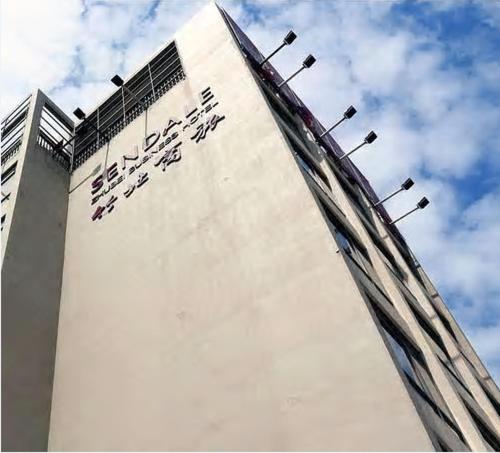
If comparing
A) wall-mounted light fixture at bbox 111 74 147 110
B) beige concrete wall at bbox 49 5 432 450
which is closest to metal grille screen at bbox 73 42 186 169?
wall-mounted light fixture at bbox 111 74 147 110

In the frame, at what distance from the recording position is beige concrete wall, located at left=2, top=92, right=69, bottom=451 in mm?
11508

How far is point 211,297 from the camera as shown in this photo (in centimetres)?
1119

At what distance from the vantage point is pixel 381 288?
41.5 feet

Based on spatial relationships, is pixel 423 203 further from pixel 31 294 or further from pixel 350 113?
pixel 31 294

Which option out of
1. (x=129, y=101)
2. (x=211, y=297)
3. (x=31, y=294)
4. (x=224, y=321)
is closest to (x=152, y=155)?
(x=129, y=101)

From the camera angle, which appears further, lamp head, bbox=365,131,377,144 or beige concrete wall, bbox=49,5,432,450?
lamp head, bbox=365,131,377,144

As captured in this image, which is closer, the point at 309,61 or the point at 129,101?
the point at 309,61

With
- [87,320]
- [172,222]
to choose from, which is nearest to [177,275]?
[172,222]

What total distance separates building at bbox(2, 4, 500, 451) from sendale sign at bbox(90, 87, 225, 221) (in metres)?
0.07

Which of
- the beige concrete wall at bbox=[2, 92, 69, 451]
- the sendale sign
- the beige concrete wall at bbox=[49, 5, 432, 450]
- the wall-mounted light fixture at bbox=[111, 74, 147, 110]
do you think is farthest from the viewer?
the wall-mounted light fixture at bbox=[111, 74, 147, 110]

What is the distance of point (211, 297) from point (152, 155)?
598 cm

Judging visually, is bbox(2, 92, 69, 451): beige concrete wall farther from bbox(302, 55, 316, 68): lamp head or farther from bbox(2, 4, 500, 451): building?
bbox(302, 55, 316, 68): lamp head

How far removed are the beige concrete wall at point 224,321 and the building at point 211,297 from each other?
3cm

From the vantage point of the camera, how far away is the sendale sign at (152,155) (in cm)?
1509
